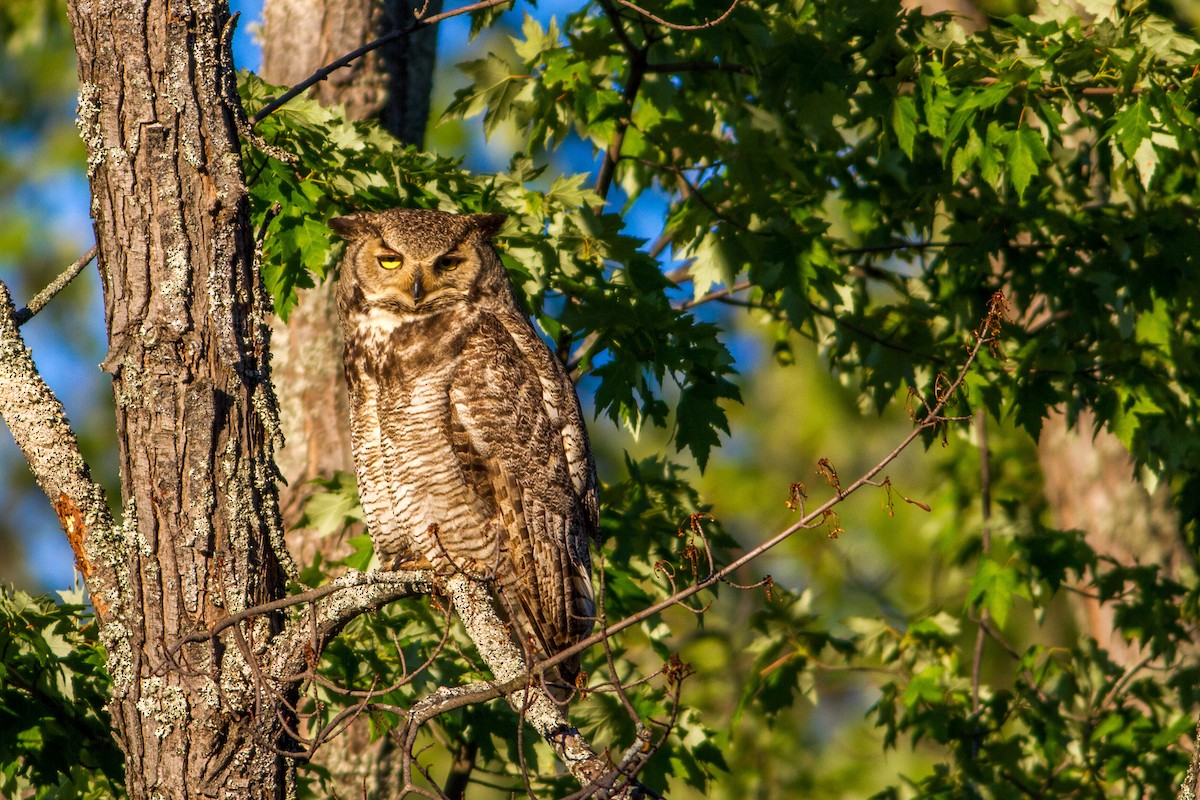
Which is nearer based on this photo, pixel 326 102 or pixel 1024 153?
pixel 1024 153

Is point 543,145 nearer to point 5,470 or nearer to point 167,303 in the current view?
point 167,303

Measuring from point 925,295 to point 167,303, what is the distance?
303 centimetres

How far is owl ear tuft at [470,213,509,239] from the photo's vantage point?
3.42 metres

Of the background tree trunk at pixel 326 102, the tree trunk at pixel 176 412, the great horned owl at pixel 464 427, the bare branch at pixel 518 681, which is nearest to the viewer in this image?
the bare branch at pixel 518 681

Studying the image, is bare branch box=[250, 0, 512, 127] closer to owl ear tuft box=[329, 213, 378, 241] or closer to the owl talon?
owl ear tuft box=[329, 213, 378, 241]

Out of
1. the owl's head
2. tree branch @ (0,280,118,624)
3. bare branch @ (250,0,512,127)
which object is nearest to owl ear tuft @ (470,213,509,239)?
the owl's head

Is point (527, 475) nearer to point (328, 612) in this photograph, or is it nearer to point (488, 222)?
point (488, 222)

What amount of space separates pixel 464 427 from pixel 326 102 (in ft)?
5.68

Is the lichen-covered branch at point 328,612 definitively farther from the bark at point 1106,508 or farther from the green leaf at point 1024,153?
the bark at point 1106,508

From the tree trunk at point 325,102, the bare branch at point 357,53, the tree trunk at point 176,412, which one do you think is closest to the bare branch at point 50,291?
the tree trunk at point 176,412

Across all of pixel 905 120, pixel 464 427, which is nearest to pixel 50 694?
pixel 464 427

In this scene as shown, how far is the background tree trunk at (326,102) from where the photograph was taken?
427 centimetres

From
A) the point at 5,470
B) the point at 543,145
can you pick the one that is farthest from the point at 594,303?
the point at 5,470

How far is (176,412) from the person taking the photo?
2377mm
